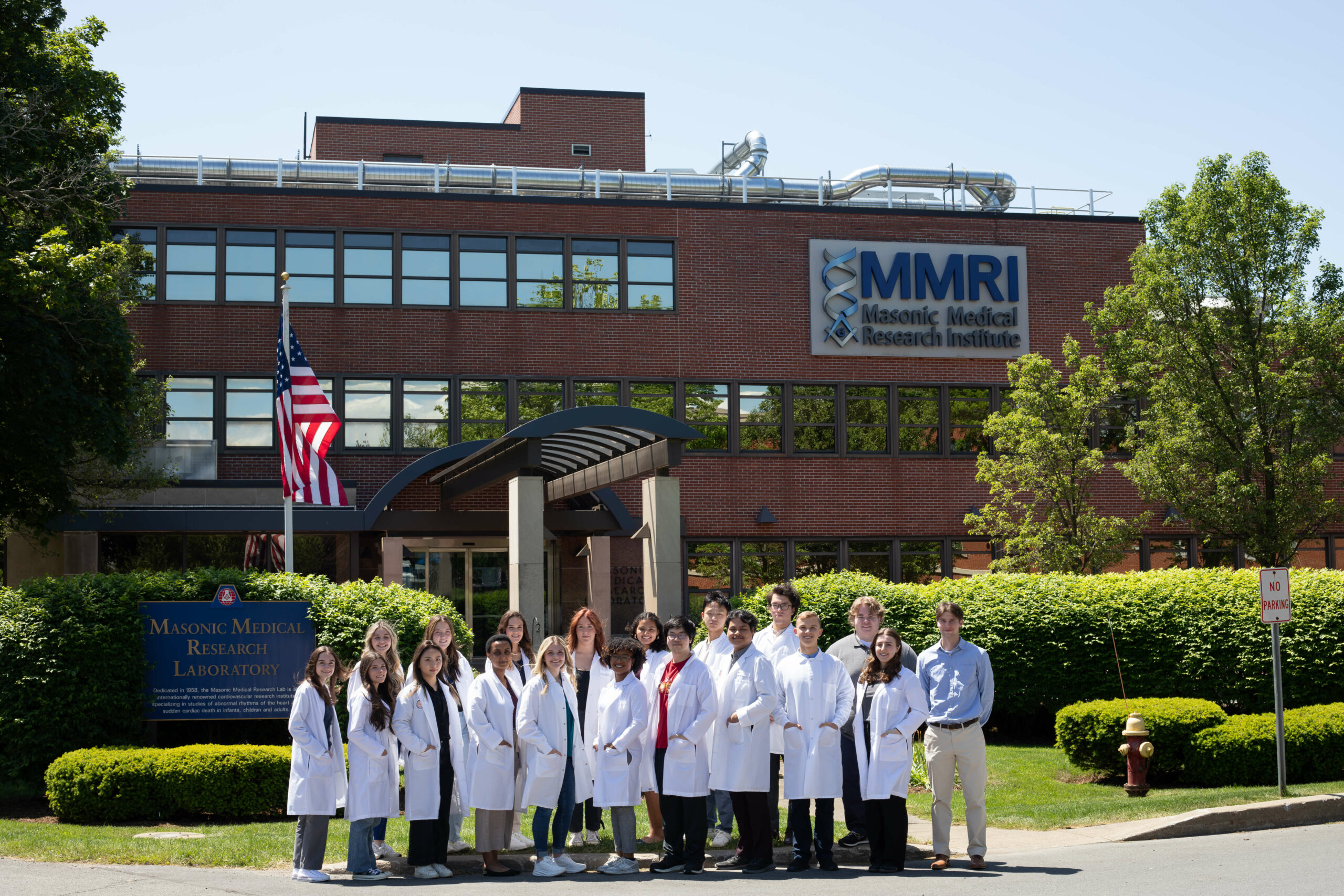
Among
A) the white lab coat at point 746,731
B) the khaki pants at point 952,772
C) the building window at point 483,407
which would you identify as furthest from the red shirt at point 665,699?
the building window at point 483,407

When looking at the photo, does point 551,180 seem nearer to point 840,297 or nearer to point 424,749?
point 840,297

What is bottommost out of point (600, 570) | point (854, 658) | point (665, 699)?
point (665, 699)

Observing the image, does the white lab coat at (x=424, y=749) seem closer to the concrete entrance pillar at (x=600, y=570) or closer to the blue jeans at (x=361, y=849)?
the blue jeans at (x=361, y=849)

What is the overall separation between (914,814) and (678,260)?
1768cm

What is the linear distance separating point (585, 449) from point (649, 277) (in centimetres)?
800

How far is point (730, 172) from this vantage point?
41.8 meters

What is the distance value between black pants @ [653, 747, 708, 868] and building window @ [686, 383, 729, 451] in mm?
18019

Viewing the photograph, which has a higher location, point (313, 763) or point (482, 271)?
point (482, 271)

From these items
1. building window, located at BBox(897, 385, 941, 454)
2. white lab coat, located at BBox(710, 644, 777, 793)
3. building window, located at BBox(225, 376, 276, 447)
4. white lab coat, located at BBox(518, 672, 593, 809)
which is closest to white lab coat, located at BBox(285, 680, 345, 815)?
white lab coat, located at BBox(518, 672, 593, 809)

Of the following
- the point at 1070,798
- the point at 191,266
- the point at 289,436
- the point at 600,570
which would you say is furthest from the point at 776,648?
the point at 191,266

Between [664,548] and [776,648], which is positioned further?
[664,548]

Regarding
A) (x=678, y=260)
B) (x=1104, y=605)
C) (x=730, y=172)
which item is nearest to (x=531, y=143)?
(x=730, y=172)

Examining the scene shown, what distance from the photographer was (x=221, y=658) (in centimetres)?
1360

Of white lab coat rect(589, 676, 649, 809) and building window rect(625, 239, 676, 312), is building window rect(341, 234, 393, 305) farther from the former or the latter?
white lab coat rect(589, 676, 649, 809)
